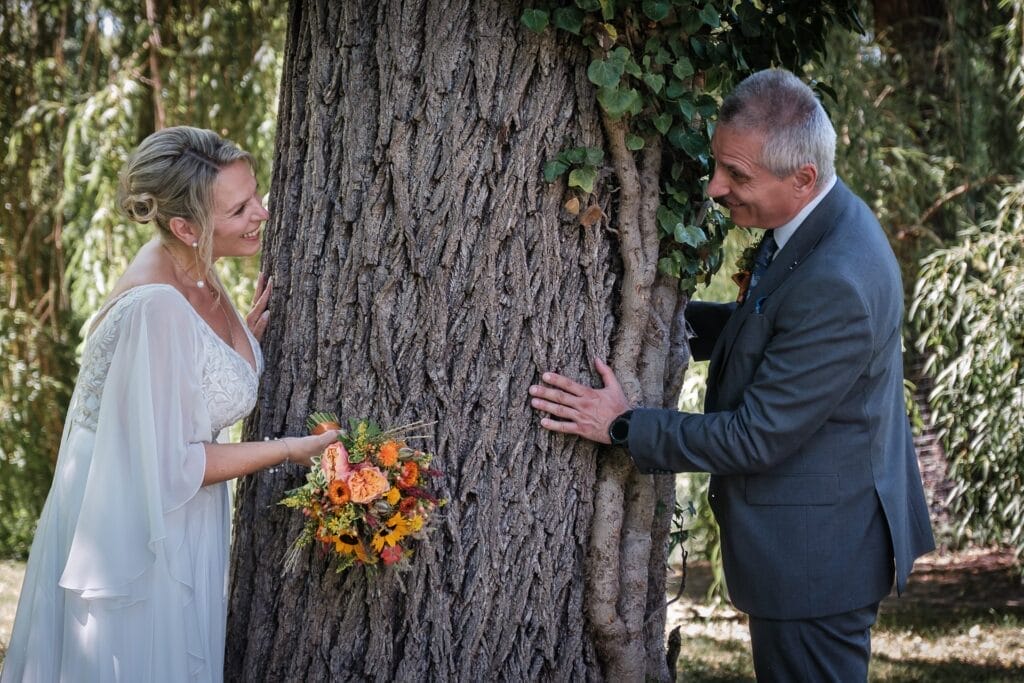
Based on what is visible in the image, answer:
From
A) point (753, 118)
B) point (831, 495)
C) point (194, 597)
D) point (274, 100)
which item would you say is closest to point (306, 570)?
point (194, 597)

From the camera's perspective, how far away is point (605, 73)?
A: 280 cm

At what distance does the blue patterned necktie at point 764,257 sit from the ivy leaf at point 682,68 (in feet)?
1.66

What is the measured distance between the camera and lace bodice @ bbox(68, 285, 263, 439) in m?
2.76

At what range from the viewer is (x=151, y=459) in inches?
106

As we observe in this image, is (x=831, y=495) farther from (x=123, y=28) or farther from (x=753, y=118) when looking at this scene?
(x=123, y=28)

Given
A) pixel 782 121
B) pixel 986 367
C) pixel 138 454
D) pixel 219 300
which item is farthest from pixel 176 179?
pixel 986 367

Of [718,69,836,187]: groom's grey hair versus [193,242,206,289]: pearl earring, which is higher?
[718,69,836,187]: groom's grey hair

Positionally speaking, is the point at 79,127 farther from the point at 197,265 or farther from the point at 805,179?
the point at 805,179

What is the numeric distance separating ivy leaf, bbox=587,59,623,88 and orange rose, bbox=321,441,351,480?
1.15 metres

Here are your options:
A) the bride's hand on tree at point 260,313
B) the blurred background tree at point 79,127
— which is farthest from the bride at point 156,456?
the blurred background tree at point 79,127

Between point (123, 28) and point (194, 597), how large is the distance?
4.56 metres

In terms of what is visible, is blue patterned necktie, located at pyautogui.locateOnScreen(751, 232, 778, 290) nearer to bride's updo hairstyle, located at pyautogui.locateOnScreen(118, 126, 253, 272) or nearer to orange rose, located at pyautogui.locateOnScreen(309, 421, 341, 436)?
orange rose, located at pyautogui.locateOnScreen(309, 421, 341, 436)

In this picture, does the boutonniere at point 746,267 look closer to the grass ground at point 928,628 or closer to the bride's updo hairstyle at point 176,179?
the bride's updo hairstyle at point 176,179

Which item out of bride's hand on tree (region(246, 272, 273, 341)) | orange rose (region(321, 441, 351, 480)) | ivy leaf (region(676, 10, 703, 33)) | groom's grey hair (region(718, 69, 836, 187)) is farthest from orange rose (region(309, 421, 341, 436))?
ivy leaf (region(676, 10, 703, 33))
